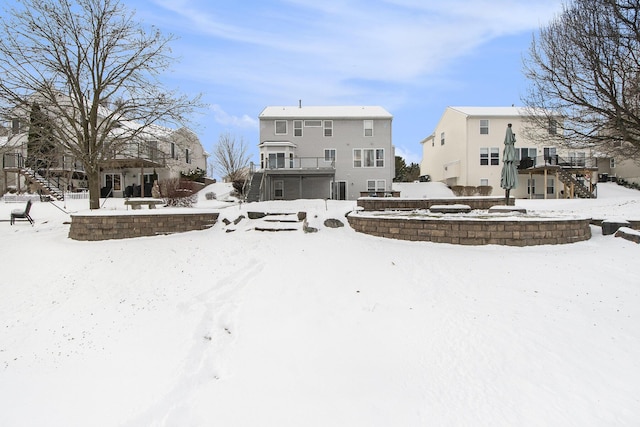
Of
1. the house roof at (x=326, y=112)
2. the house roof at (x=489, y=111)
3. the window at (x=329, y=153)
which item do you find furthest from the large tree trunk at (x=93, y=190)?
the house roof at (x=489, y=111)

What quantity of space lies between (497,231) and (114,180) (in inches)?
1168

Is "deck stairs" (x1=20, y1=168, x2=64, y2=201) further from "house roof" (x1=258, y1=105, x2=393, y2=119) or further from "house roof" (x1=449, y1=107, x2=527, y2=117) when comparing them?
"house roof" (x1=449, y1=107, x2=527, y2=117)

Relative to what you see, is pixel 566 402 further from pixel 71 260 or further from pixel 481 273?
pixel 71 260

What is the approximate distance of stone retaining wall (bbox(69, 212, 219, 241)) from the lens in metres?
11.2

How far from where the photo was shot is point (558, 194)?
91.8 ft

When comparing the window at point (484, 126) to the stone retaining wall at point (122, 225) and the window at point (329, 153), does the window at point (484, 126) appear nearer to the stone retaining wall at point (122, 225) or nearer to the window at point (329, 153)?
the window at point (329, 153)

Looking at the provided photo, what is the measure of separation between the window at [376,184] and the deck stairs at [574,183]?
462 inches

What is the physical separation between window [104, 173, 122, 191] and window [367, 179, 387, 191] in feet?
62.4

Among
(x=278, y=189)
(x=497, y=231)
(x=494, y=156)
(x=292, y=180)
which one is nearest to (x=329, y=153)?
(x=292, y=180)

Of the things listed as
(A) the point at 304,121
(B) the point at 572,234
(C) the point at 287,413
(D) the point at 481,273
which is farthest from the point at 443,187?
(C) the point at 287,413

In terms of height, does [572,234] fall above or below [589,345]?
above

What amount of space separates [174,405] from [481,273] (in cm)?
542

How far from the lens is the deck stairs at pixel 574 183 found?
2609 cm

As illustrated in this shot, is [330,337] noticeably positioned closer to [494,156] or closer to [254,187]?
[254,187]
